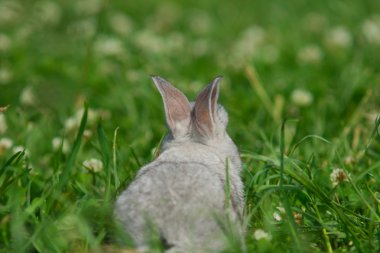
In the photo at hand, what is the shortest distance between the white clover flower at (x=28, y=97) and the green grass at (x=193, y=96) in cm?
2

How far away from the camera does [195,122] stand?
417 centimetres

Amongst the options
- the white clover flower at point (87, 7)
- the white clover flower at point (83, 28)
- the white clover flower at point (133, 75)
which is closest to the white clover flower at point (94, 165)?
the white clover flower at point (133, 75)

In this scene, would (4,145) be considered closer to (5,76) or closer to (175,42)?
(5,76)

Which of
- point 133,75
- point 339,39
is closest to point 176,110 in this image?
point 133,75

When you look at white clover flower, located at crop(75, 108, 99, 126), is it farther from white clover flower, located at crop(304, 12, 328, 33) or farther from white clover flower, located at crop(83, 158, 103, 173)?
white clover flower, located at crop(304, 12, 328, 33)

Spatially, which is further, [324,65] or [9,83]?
[324,65]

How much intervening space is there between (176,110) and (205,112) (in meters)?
0.20

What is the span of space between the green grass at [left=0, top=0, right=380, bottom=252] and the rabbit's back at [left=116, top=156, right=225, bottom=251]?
0.09 m

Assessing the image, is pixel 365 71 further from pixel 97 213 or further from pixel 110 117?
pixel 97 213

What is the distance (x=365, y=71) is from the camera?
290 inches

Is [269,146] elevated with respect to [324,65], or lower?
elevated

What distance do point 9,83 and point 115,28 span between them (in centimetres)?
294

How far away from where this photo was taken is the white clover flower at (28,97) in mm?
6590

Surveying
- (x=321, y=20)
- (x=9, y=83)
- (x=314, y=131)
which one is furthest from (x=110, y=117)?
(x=321, y=20)
